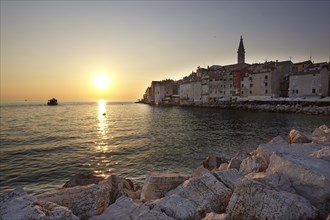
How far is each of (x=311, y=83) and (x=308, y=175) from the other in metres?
A: 59.6

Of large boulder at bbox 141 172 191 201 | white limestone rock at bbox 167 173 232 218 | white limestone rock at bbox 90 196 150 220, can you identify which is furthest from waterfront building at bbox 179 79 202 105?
white limestone rock at bbox 90 196 150 220

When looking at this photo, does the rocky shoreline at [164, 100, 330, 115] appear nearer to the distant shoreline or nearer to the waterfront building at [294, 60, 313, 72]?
the distant shoreline

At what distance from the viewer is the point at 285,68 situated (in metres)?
65.1

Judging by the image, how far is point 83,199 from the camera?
536 centimetres

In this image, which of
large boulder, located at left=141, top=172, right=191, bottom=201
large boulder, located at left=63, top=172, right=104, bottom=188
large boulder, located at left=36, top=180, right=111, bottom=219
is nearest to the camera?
large boulder, located at left=36, top=180, right=111, bottom=219

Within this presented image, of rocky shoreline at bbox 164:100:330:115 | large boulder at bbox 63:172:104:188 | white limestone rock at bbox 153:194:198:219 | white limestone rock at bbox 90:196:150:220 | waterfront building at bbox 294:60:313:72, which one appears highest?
waterfront building at bbox 294:60:313:72

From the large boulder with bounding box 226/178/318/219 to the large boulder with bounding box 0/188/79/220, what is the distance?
3.18 m

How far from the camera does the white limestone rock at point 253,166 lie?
7.01m

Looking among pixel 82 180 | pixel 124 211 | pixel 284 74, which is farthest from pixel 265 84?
pixel 124 211

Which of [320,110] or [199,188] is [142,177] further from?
[320,110]

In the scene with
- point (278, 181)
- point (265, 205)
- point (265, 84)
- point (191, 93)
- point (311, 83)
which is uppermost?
point (265, 84)

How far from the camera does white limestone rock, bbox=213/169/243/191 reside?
5.67 metres

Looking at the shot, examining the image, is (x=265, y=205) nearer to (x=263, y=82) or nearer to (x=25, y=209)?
(x=25, y=209)

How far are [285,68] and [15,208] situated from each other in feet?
238
